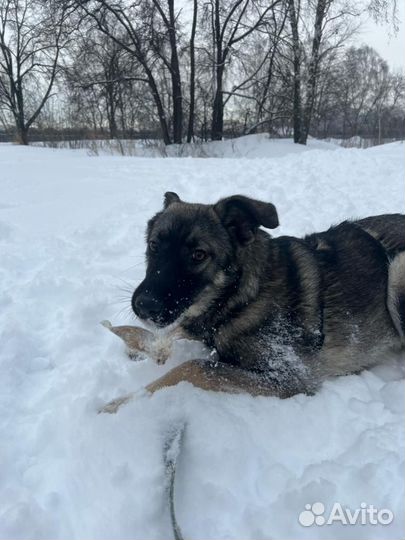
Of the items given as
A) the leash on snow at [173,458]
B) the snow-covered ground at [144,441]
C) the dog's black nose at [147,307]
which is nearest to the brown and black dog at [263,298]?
the dog's black nose at [147,307]

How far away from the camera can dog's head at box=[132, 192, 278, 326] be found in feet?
8.17

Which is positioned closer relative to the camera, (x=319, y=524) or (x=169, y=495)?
(x=319, y=524)

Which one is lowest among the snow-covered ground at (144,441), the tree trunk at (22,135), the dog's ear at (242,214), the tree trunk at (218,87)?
the snow-covered ground at (144,441)

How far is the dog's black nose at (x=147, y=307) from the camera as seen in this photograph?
2.40 metres

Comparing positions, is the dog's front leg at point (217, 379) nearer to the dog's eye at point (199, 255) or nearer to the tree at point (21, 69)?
the dog's eye at point (199, 255)

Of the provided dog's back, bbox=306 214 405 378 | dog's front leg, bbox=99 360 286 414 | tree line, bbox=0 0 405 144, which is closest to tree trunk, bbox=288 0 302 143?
tree line, bbox=0 0 405 144

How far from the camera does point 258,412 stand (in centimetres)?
236

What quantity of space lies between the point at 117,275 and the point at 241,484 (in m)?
2.70

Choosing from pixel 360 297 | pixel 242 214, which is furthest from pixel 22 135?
pixel 360 297

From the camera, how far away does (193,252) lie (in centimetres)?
269

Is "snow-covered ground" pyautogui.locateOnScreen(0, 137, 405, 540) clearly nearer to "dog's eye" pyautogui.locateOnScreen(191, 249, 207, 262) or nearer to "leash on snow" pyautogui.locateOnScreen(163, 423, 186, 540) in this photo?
"leash on snow" pyautogui.locateOnScreen(163, 423, 186, 540)

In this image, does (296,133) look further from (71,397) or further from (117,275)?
(71,397)

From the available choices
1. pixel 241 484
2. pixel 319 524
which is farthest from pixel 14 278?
pixel 319 524

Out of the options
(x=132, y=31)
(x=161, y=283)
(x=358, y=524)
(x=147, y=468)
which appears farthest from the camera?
(x=132, y=31)
